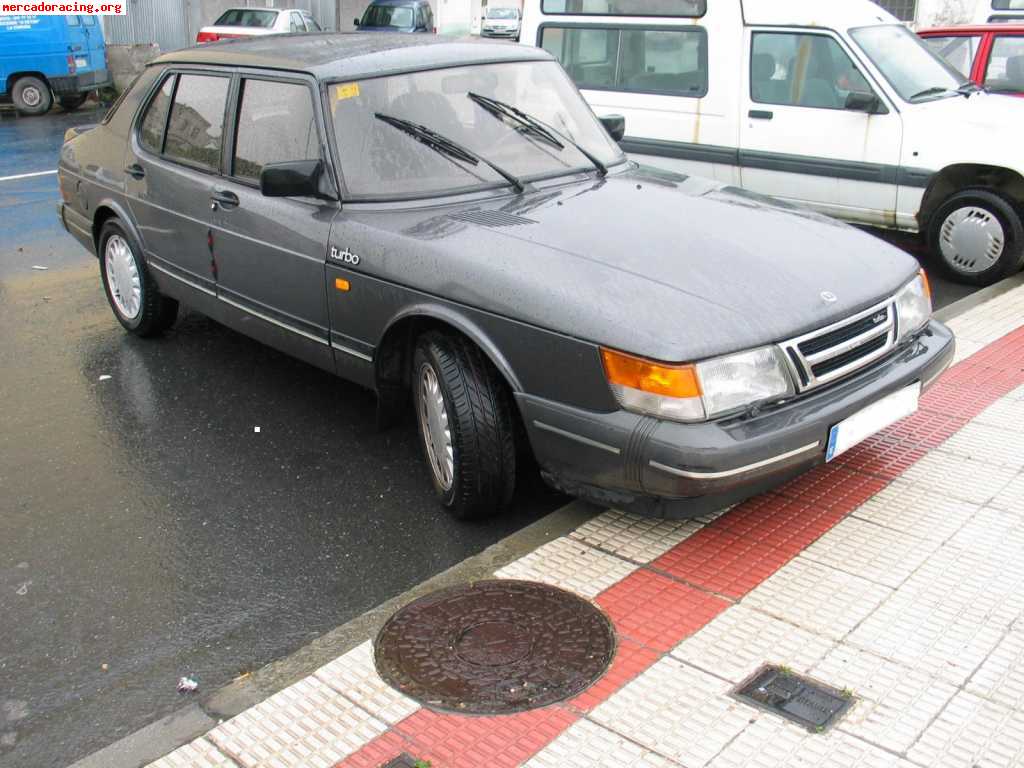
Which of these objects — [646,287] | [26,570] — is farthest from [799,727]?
[26,570]

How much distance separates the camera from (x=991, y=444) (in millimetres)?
4953

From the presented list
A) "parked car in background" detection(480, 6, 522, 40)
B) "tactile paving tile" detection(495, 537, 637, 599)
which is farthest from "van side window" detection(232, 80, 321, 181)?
"parked car in background" detection(480, 6, 522, 40)

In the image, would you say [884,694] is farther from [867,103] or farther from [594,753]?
[867,103]

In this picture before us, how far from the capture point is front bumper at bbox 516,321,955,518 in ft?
12.0

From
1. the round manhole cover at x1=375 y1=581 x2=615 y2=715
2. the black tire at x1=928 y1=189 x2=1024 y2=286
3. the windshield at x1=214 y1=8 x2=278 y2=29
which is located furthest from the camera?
the windshield at x1=214 y1=8 x2=278 y2=29

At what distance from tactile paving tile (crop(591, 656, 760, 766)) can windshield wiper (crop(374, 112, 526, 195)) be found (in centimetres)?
240

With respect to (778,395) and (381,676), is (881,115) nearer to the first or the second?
(778,395)

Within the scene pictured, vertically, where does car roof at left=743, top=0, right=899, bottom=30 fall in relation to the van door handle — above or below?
above

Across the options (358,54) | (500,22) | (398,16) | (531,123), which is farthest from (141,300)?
(500,22)

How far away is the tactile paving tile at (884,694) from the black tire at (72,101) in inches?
750

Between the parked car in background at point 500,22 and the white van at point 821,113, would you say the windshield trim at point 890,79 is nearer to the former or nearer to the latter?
the white van at point 821,113

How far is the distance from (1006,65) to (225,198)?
24.3 ft

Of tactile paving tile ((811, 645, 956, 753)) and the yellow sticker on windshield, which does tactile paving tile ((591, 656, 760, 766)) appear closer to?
tactile paving tile ((811, 645, 956, 753))

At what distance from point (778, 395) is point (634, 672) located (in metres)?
1.11
